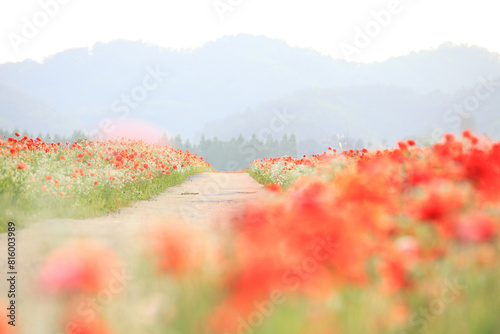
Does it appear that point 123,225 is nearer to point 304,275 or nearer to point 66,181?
point 66,181

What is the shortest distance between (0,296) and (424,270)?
3.47 m

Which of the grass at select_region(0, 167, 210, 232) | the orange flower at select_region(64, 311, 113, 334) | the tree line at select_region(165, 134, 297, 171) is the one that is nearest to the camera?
the orange flower at select_region(64, 311, 113, 334)

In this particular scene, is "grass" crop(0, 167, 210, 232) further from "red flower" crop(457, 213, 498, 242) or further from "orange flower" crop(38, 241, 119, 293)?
"red flower" crop(457, 213, 498, 242)

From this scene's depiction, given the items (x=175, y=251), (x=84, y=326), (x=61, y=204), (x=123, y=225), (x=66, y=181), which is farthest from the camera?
(x=66, y=181)

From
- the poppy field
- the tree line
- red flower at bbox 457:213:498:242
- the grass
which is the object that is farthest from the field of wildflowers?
the tree line

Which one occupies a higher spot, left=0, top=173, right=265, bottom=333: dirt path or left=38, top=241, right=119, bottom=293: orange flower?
left=38, top=241, right=119, bottom=293: orange flower

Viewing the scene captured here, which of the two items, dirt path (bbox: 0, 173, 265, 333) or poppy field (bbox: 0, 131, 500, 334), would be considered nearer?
poppy field (bbox: 0, 131, 500, 334)

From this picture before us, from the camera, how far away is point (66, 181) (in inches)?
358

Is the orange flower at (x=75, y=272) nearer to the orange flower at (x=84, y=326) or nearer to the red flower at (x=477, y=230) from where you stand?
the orange flower at (x=84, y=326)

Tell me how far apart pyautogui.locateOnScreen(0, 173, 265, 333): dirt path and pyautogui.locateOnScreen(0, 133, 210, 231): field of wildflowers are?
0.46 m

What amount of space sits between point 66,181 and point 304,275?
27.3 ft

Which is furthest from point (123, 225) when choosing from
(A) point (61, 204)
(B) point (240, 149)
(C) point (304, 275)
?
(B) point (240, 149)

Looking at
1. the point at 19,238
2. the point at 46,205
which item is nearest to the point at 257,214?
the point at 19,238

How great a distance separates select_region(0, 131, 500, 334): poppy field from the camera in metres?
1.76
